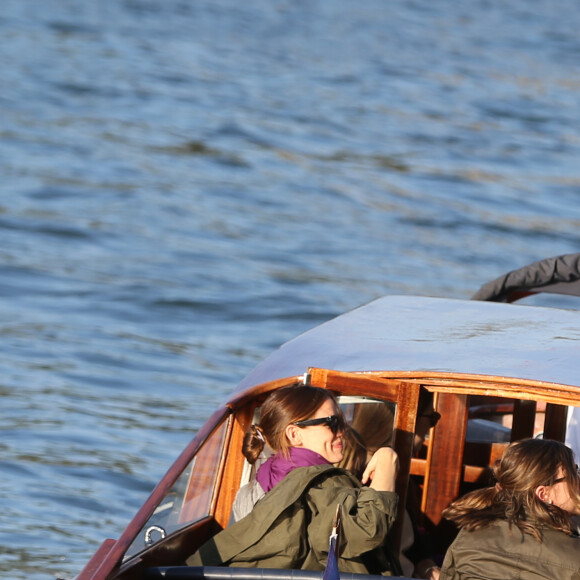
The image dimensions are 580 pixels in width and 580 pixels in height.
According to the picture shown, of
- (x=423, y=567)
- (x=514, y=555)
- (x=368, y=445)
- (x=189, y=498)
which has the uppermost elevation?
(x=514, y=555)

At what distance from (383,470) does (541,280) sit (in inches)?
135

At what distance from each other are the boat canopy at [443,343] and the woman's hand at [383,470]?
376mm

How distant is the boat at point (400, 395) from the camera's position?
4.34 m

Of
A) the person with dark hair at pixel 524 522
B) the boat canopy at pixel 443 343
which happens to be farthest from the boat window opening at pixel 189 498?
the person with dark hair at pixel 524 522

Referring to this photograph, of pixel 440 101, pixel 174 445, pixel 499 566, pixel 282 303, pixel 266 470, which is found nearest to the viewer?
pixel 499 566

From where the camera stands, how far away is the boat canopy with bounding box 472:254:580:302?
290 inches

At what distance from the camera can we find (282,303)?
48.1 feet

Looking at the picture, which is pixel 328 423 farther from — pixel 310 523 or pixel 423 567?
pixel 423 567

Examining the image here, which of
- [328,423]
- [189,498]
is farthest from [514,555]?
[189,498]

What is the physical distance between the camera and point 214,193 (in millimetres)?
19188

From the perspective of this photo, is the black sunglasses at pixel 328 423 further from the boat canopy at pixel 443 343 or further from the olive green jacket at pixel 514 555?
the olive green jacket at pixel 514 555

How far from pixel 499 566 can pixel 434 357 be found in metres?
1.03

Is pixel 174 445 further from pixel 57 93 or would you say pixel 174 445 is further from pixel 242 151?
pixel 57 93

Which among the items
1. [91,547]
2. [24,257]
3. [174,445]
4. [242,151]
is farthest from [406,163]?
[91,547]
